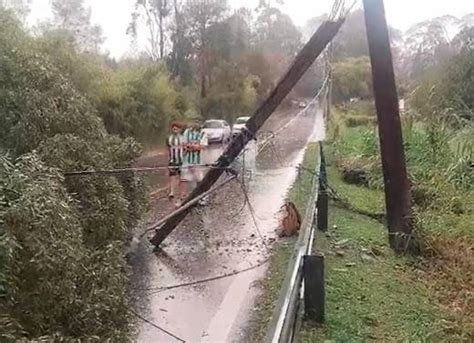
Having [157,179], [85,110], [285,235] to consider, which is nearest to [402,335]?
[285,235]

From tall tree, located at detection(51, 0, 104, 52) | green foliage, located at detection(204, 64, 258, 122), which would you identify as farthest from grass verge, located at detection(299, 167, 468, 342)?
tall tree, located at detection(51, 0, 104, 52)

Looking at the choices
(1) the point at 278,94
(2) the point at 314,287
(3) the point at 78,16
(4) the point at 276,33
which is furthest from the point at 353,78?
(2) the point at 314,287

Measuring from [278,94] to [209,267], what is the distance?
2.80 m

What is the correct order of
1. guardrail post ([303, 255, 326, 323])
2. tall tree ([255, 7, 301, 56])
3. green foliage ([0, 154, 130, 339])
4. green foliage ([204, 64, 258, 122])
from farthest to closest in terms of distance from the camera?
tall tree ([255, 7, 301, 56])
green foliage ([204, 64, 258, 122])
guardrail post ([303, 255, 326, 323])
green foliage ([0, 154, 130, 339])

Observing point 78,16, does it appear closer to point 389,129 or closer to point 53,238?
→ point 389,129

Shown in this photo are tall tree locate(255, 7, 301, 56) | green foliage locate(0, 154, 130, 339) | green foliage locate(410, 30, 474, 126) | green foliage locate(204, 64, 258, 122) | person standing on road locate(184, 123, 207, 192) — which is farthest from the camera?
Answer: tall tree locate(255, 7, 301, 56)

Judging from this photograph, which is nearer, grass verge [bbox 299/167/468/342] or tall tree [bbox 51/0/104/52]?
grass verge [bbox 299/167/468/342]

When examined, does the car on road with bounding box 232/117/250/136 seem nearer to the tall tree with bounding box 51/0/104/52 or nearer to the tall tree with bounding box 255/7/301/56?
the tall tree with bounding box 51/0/104/52

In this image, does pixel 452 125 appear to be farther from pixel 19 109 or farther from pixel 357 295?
pixel 19 109

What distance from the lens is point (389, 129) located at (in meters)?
9.15

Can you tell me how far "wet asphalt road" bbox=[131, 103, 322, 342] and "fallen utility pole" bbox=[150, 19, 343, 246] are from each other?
84 cm

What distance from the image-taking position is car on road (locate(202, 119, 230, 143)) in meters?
27.0

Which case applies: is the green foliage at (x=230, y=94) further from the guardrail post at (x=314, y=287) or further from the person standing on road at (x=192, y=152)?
the guardrail post at (x=314, y=287)

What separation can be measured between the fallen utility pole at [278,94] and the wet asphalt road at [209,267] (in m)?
0.84
